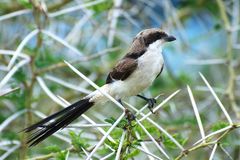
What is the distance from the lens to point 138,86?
1592mm

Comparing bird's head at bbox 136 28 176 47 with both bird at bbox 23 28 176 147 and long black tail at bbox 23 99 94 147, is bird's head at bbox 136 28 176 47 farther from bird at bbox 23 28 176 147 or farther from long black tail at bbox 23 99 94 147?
long black tail at bbox 23 99 94 147

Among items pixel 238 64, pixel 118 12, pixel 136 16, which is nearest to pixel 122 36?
pixel 136 16

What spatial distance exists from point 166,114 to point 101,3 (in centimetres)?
70

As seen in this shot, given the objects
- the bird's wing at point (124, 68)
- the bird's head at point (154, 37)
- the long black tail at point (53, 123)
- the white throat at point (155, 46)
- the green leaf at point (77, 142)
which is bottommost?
the green leaf at point (77, 142)

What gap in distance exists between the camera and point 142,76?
1585 millimetres

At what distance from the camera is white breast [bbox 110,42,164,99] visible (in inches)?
62.4

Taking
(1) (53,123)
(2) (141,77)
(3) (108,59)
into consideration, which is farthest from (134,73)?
(3) (108,59)

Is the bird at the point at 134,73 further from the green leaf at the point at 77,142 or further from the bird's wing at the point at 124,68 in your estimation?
the green leaf at the point at 77,142

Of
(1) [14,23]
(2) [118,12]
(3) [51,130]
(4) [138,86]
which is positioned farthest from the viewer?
(1) [14,23]

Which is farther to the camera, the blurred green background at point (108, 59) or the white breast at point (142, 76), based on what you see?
the blurred green background at point (108, 59)

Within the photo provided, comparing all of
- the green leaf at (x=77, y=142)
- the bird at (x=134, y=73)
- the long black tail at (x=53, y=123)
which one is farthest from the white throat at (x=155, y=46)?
the green leaf at (x=77, y=142)

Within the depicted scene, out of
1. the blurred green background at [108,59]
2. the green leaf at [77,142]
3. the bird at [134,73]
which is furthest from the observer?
the blurred green background at [108,59]

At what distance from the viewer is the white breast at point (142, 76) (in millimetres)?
1586

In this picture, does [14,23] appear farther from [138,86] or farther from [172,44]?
[138,86]
